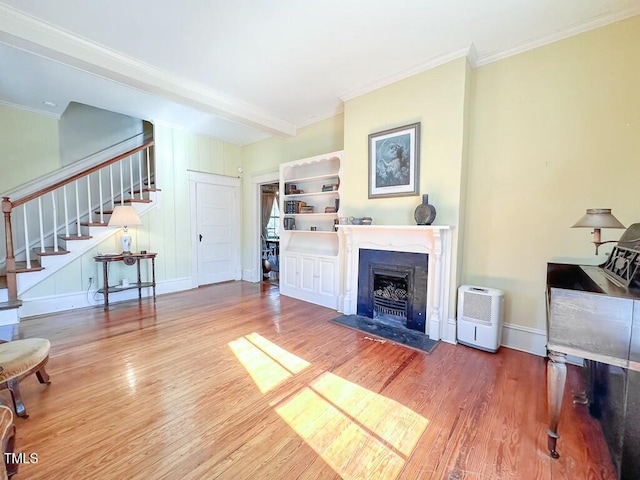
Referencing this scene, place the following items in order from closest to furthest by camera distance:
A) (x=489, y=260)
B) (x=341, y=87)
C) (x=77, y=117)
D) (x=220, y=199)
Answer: (x=489, y=260)
(x=341, y=87)
(x=77, y=117)
(x=220, y=199)

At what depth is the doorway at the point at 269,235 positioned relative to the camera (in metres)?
6.09

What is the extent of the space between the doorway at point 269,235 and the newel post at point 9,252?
3.62 metres

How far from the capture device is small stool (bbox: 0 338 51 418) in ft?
5.35

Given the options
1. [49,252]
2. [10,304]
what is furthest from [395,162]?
[10,304]

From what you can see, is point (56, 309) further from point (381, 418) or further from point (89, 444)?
point (381, 418)

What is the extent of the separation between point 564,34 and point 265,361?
406 centimetres

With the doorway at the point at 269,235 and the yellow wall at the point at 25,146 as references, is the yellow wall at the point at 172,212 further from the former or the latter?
the yellow wall at the point at 25,146

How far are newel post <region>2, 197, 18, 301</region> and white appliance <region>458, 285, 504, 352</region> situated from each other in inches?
210

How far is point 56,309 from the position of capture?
12.1 feet

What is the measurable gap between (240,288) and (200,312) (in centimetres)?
147

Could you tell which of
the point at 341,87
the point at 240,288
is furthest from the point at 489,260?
the point at 240,288

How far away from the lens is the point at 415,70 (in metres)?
2.96

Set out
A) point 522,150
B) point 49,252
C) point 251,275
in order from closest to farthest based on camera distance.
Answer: point 522,150, point 49,252, point 251,275

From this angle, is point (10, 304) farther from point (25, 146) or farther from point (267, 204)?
point (267, 204)
